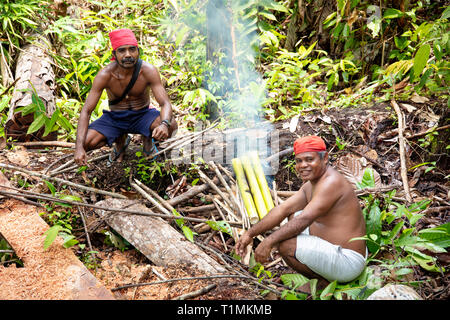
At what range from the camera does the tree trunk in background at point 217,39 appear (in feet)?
16.3

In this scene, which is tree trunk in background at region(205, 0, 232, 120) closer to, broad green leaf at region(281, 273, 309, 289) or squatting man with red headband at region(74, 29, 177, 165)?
squatting man with red headband at region(74, 29, 177, 165)

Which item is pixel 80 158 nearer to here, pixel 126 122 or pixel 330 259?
pixel 126 122

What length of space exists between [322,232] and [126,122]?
2473 mm

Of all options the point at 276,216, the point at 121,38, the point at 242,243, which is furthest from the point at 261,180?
the point at 121,38

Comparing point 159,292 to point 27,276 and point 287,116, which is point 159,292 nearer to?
point 27,276

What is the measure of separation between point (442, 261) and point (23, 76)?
5.83 m

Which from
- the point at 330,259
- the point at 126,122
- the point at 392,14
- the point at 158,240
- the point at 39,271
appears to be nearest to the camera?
the point at 39,271

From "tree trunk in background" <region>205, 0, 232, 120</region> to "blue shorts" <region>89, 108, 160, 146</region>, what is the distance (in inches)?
66.1

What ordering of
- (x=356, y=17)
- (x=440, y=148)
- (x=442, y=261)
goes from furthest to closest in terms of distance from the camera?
(x=356, y=17)
(x=440, y=148)
(x=442, y=261)

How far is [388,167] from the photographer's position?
4324mm

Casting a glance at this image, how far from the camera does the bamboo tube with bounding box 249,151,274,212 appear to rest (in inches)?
149

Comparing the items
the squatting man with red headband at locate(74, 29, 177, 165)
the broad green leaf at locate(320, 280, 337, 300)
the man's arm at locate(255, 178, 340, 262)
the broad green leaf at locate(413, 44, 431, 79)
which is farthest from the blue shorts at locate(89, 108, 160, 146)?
the broad green leaf at locate(413, 44, 431, 79)

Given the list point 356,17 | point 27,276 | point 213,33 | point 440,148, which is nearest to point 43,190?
point 27,276

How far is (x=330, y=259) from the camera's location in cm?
277
